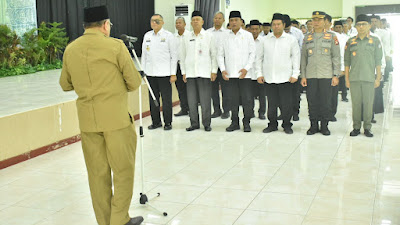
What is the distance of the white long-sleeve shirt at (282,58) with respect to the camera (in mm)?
6500

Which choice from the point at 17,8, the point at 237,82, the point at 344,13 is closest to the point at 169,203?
the point at 237,82

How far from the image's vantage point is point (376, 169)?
4.92 m

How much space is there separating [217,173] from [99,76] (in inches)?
81.9

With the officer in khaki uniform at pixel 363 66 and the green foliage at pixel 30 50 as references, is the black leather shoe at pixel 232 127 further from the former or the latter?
the green foliage at pixel 30 50

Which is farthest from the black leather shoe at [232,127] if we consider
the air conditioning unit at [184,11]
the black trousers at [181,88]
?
the air conditioning unit at [184,11]

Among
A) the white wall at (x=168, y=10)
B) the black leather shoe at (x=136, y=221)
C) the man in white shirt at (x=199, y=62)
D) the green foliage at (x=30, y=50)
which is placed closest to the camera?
the black leather shoe at (x=136, y=221)

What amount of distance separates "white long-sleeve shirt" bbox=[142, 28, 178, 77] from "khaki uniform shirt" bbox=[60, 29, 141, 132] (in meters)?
3.72

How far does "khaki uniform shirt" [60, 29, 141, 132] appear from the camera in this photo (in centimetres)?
314

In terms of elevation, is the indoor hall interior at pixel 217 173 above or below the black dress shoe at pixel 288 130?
below

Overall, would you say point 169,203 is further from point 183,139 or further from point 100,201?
point 183,139

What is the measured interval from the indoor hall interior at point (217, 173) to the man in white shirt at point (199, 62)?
0.47 metres

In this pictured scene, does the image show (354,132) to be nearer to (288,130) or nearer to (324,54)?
(288,130)

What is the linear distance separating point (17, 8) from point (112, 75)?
10.3m

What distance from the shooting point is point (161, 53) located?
6.94 meters
